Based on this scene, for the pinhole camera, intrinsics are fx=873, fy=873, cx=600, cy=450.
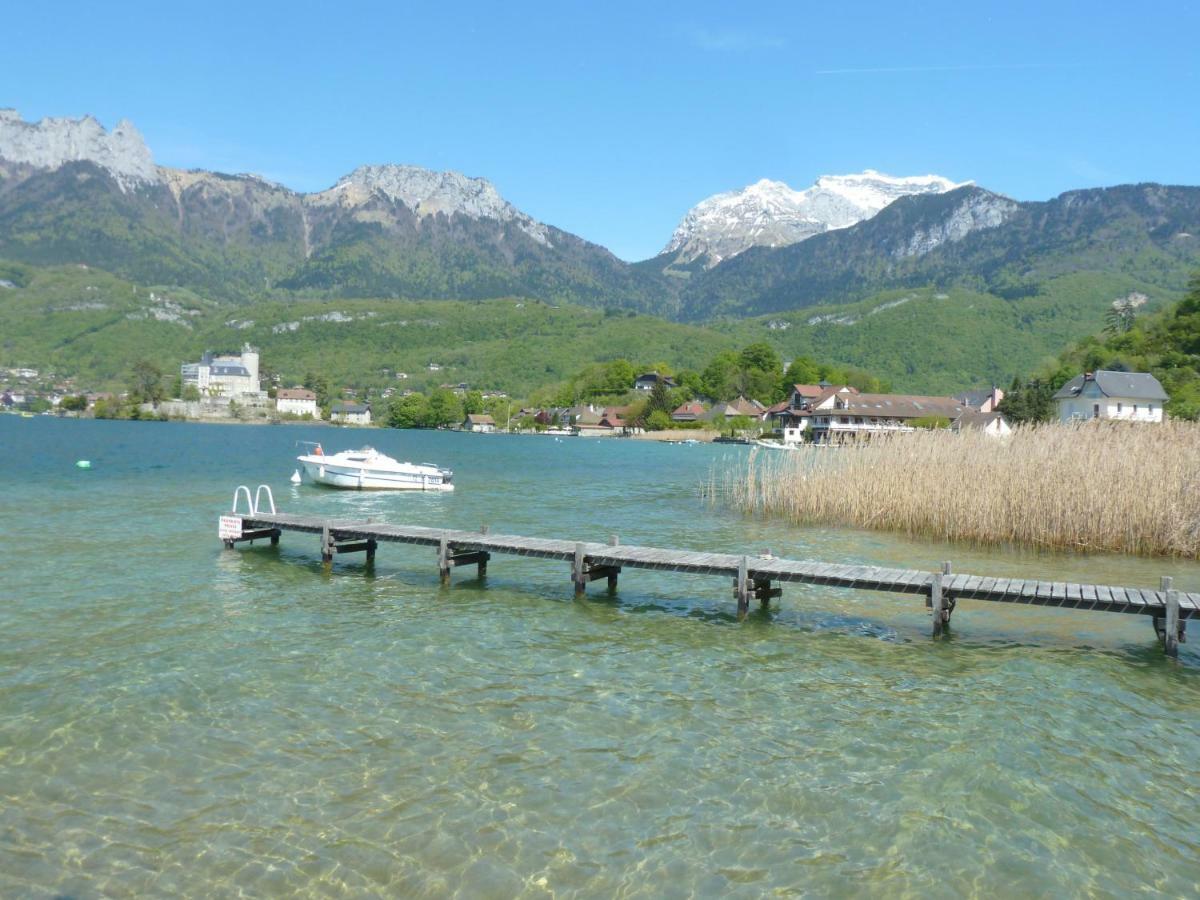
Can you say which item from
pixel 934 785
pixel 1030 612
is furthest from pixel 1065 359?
pixel 934 785

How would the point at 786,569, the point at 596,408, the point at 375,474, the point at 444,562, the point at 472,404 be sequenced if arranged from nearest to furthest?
1. the point at 786,569
2. the point at 444,562
3. the point at 375,474
4. the point at 596,408
5. the point at 472,404

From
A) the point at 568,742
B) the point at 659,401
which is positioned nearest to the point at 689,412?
the point at 659,401

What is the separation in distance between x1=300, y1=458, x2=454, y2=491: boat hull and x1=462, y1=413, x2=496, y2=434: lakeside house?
123246 mm

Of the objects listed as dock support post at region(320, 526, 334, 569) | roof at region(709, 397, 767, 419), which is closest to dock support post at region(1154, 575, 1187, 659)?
dock support post at region(320, 526, 334, 569)

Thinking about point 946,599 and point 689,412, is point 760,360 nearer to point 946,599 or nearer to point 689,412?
point 689,412

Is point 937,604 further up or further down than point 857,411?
further down

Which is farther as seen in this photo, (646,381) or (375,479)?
(646,381)

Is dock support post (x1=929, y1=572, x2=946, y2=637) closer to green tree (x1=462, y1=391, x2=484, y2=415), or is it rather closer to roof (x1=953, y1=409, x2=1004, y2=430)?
roof (x1=953, y1=409, x2=1004, y2=430)

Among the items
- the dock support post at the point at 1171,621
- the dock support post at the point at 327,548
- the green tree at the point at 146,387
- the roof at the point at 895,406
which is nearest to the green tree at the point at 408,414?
the green tree at the point at 146,387

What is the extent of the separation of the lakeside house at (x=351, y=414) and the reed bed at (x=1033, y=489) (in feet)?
504

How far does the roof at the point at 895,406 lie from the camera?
11319 centimetres

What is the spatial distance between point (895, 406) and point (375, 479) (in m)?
91.9

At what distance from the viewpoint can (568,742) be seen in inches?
375

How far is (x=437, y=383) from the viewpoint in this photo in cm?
19862
